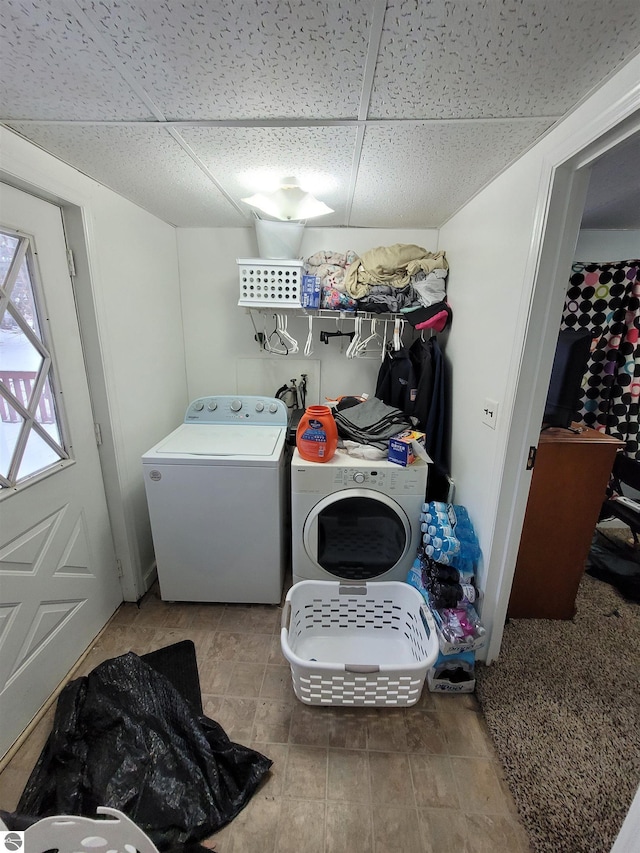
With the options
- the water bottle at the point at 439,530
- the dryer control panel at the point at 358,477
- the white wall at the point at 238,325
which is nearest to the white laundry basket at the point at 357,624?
the water bottle at the point at 439,530

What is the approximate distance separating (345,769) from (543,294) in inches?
70.9

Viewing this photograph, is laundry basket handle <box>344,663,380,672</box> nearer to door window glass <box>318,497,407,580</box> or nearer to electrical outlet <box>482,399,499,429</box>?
door window glass <box>318,497,407,580</box>

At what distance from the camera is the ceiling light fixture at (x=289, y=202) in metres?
1.53

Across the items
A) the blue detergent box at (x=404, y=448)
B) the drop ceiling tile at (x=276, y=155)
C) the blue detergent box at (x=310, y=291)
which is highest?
the drop ceiling tile at (x=276, y=155)

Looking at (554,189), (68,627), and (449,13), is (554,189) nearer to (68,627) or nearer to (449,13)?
(449,13)

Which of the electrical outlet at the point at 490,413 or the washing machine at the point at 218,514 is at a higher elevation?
the electrical outlet at the point at 490,413

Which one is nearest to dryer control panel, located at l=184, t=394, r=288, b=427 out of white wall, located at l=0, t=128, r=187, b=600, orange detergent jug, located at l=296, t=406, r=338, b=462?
white wall, located at l=0, t=128, r=187, b=600

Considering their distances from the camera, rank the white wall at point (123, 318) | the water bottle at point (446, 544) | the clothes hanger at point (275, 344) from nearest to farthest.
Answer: the white wall at point (123, 318), the water bottle at point (446, 544), the clothes hanger at point (275, 344)

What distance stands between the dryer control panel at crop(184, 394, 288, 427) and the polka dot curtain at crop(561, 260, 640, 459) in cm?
200

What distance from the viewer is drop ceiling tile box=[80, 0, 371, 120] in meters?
0.68

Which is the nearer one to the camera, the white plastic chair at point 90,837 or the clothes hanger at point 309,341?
the white plastic chair at point 90,837

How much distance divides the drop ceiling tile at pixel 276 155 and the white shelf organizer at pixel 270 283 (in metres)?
0.40

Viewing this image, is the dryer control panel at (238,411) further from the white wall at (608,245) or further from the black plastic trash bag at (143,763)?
the white wall at (608,245)

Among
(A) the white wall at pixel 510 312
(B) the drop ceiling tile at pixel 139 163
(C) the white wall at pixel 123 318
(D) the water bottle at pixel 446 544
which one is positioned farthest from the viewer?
(D) the water bottle at pixel 446 544
